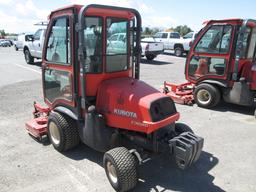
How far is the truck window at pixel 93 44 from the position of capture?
3.64 meters

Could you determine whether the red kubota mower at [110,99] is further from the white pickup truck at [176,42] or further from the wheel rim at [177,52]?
the wheel rim at [177,52]

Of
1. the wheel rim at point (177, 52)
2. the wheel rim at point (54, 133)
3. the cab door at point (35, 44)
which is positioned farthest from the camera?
the wheel rim at point (177, 52)

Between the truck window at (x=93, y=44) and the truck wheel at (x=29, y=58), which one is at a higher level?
the truck window at (x=93, y=44)

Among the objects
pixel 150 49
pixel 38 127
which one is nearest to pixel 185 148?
pixel 38 127

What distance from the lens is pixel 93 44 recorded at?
3.71 meters

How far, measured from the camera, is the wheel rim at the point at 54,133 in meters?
4.25

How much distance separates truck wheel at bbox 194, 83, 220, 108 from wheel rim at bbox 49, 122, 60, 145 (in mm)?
4053

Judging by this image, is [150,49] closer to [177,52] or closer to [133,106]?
[177,52]

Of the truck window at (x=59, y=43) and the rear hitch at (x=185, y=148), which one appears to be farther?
the truck window at (x=59, y=43)

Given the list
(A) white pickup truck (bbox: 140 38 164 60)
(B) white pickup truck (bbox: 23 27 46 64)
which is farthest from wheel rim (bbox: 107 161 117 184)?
(A) white pickup truck (bbox: 140 38 164 60)

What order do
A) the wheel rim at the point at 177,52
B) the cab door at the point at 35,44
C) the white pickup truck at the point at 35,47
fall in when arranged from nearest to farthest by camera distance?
1. the white pickup truck at the point at 35,47
2. the cab door at the point at 35,44
3. the wheel rim at the point at 177,52

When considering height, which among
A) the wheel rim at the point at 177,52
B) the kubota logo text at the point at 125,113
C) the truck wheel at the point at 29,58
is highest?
the wheel rim at the point at 177,52

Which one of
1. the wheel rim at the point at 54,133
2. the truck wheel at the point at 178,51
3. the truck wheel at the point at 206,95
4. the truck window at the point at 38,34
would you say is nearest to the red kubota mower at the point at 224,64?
the truck wheel at the point at 206,95

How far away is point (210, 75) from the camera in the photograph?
6.81m
